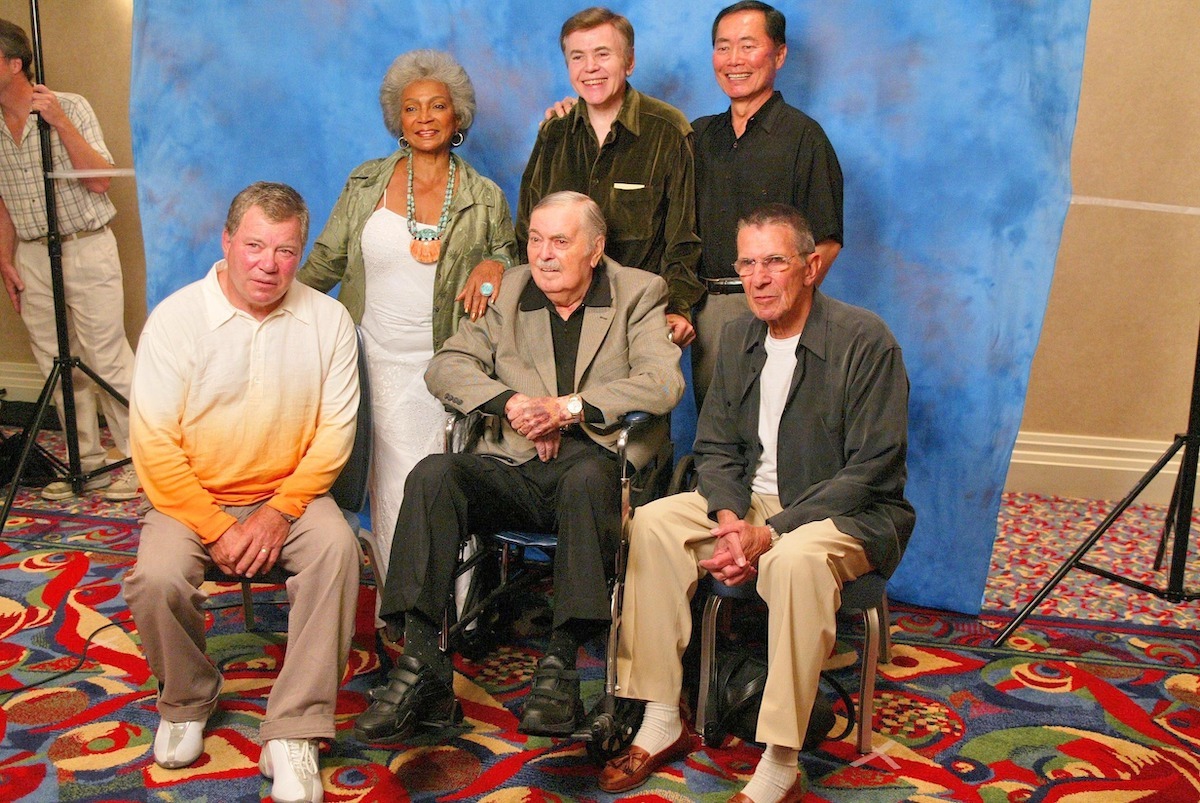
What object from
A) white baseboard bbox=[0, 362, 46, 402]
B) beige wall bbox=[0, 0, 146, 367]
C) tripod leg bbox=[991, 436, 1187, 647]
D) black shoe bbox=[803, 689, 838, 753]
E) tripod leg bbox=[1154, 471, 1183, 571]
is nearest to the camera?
black shoe bbox=[803, 689, 838, 753]

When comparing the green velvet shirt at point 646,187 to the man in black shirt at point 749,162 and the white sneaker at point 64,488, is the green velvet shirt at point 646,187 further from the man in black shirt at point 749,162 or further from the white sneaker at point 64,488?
the white sneaker at point 64,488

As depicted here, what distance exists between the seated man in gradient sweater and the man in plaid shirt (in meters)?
1.98

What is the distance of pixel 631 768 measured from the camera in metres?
2.46

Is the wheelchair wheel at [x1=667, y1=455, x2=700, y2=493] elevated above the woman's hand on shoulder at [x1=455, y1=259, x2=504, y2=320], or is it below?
below

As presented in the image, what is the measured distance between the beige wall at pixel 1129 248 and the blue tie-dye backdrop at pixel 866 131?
4.81 feet

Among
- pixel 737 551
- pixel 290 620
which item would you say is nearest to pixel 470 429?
pixel 290 620

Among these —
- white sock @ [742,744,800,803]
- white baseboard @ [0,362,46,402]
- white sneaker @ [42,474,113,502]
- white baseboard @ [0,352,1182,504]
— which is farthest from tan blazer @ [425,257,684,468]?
white baseboard @ [0,362,46,402]

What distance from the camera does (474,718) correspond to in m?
2.76

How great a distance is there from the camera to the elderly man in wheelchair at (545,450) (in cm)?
244

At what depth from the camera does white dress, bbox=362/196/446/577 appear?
317 centimetres

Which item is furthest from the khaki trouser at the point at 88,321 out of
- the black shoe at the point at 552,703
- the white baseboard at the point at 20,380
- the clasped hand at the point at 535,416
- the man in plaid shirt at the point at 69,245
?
the black shoe at the point at 552,703

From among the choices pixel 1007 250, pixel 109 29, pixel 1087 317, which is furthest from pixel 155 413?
pixel 1087 317

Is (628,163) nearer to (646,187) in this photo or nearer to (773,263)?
(646,187)

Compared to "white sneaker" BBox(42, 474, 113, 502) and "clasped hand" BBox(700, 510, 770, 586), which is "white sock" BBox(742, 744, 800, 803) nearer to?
"clasped hand" BBox(700, 510, 770, 586)
